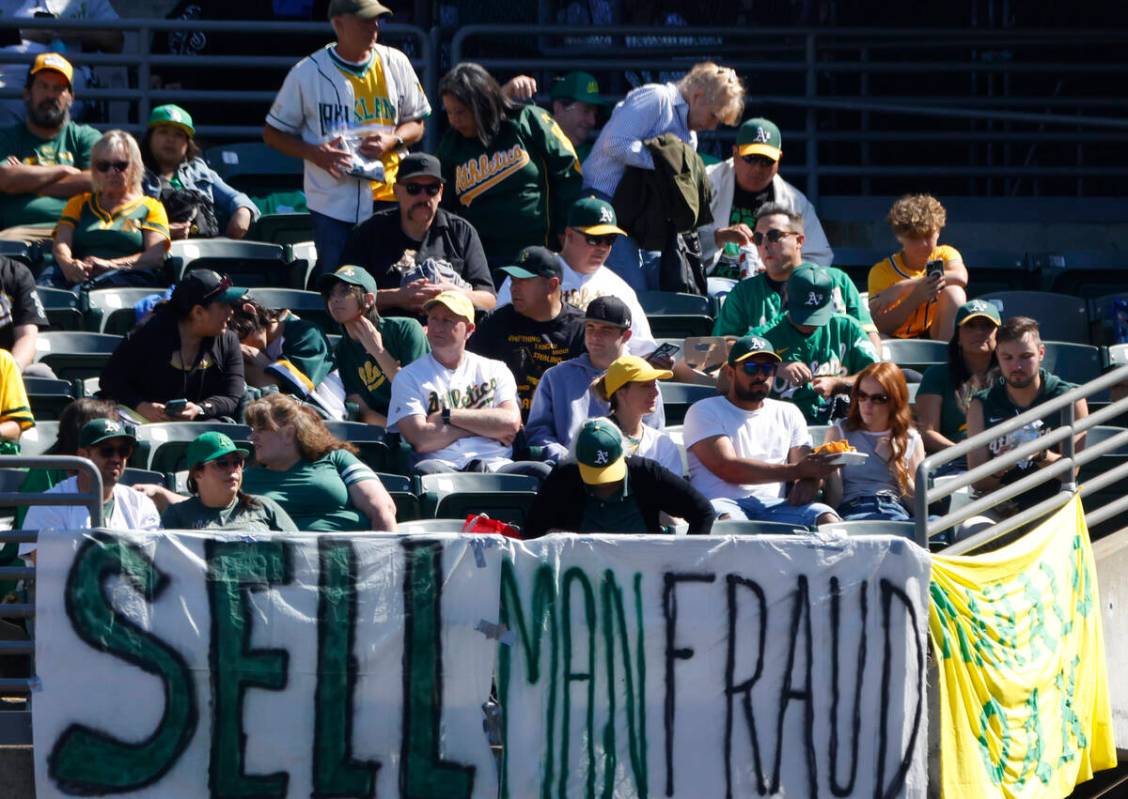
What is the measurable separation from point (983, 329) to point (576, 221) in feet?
6.78

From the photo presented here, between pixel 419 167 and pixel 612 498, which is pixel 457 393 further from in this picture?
pixel 419 167

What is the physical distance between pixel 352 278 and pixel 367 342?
31 centimetres

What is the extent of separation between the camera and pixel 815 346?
1001cm

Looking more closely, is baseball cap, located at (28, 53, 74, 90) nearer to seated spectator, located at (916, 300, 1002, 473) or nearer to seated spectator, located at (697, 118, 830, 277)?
seated spectator, located at (697, 118, 830, 277)

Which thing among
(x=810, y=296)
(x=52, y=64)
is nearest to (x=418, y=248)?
(x=810, y=296)

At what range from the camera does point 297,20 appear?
561 inches

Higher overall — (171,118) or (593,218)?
(171,118)

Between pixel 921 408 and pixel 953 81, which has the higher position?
pixel 953 81

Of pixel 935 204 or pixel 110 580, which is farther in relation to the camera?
pixel 935 204

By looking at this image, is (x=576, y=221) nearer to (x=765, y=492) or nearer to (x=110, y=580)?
(x=765, y=492)

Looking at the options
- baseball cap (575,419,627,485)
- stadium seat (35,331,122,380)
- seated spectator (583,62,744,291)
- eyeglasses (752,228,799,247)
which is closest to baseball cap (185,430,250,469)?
baseball cap (575,419,627,485)

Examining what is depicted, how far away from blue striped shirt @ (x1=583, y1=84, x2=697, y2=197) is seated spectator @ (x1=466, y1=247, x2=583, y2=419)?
5.51 ft

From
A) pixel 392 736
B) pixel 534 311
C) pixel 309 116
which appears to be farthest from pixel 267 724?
pixel 309 116

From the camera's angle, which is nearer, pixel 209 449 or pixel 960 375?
pixel 209 449
